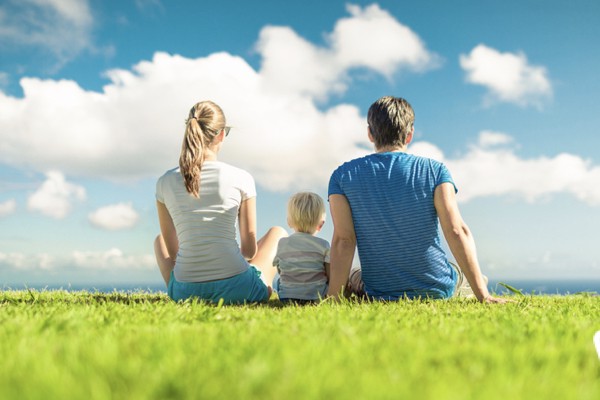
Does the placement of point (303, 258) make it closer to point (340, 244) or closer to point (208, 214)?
point (340, 244)

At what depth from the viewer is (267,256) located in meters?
6.85

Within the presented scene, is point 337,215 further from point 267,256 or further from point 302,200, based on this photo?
point 267,256

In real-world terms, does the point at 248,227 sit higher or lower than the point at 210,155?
lower

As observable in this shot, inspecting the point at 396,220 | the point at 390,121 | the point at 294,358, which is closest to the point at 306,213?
the point at 396,220

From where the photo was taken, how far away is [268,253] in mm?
6883

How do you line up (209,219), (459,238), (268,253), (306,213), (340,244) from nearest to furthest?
(459,238) < (209,219) < (340,244) < (306,213) < (268,253)

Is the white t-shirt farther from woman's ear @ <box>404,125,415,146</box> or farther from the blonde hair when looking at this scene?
woman's ear @ <box>404,125,415,146</box>

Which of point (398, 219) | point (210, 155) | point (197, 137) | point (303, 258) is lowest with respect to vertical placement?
point (303, 258)

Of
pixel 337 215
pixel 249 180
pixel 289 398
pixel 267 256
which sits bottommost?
pixel 289 398

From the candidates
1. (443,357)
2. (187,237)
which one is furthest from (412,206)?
(443,357)

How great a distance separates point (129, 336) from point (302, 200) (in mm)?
4052

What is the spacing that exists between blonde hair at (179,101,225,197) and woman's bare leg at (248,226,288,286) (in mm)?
1361

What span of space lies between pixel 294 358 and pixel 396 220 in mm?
3814

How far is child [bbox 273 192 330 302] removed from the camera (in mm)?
6613
